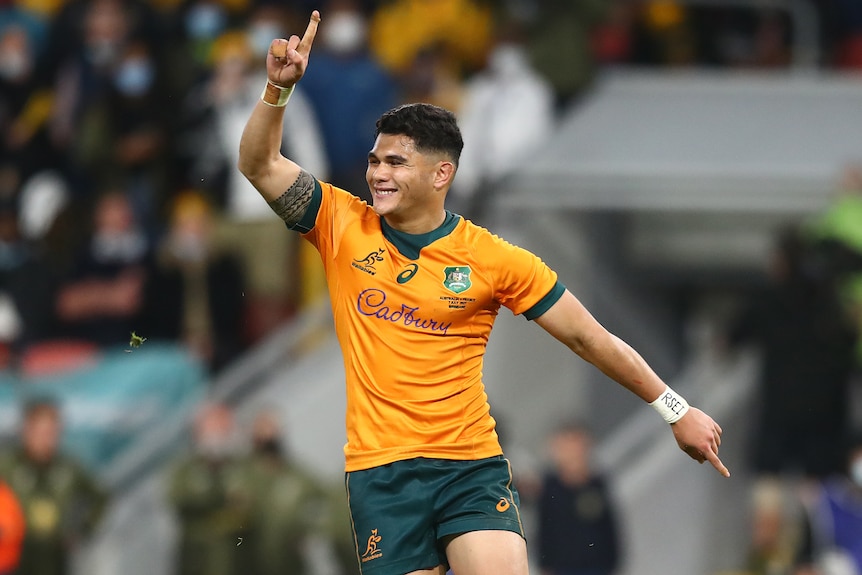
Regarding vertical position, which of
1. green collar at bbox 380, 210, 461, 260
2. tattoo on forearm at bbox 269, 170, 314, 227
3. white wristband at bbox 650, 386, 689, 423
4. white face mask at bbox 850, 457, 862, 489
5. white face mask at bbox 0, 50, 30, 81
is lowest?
white face mask at bbox 850, 457, 862, 489

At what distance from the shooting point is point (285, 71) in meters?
6.59

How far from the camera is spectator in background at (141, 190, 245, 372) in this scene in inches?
529

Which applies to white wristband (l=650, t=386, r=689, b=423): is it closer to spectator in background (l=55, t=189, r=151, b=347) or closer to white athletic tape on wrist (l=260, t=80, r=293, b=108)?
white athletic tape on wrist (l=260, t=80, r=293, b=108)

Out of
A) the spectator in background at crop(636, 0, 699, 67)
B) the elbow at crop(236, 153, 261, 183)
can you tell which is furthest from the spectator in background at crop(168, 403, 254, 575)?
the elbow at crop(236, 153, 261, 183)

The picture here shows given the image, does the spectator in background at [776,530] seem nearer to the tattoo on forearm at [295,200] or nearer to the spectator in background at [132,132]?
the spectator in background at [132,132]

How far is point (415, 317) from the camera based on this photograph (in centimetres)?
682

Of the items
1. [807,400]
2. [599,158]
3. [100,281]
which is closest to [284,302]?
[100,281]

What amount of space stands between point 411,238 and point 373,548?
1.17m

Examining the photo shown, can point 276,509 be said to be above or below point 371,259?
below

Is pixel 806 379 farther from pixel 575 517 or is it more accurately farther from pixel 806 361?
pixel 575 517

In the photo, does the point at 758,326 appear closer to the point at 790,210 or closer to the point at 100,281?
the point at 790,210

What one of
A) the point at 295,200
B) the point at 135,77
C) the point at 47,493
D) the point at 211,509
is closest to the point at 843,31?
the point at 135,77

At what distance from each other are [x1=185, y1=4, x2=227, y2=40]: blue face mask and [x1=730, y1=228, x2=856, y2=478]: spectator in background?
16.0 ft

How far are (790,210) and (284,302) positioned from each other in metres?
3.96
